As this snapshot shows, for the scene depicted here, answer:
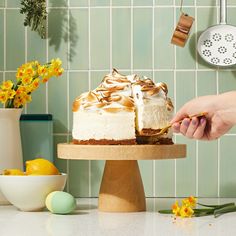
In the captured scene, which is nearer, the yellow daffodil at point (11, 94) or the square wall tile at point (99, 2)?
the yellow daffodil at point (11, 94)

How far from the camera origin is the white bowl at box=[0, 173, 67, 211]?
171 cm

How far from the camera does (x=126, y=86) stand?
1720 mm

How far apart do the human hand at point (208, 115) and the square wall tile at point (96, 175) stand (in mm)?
503

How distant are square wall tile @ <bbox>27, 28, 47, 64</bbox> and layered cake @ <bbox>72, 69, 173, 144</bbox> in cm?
42

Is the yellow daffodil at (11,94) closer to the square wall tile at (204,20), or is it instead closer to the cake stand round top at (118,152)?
the cake stand round top at (118,152)

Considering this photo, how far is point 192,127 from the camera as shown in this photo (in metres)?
1.63

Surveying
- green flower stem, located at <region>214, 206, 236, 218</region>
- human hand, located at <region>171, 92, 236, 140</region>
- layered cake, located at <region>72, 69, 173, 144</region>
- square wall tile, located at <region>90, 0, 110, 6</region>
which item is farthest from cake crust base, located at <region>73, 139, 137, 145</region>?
square wall tile, located at <region>90, 0, 110, 6</region>

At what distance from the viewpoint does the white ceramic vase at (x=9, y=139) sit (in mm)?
1869

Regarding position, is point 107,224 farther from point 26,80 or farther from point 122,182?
point 26,80

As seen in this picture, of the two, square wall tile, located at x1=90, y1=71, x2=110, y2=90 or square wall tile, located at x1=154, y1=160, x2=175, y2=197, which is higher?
square wall tile, located at x1=90, y1=71, x2=110, y2=90

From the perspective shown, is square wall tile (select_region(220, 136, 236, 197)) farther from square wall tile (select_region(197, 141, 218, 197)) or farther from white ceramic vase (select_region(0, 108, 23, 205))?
white ceramic vase (select_region(0, 108, 23, 205))

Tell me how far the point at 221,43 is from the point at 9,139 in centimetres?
65

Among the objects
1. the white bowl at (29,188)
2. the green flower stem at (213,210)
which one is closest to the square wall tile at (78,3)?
the white bowl at (29,188)

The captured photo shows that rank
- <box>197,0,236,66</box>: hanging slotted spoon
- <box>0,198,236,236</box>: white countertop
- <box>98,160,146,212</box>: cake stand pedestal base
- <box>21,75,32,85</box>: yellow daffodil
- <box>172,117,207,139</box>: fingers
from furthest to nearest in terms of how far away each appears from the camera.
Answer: <box>197,0,236,66</box>: hanging slotted spoon
<box>21,75,32,85</box>: yellow daffodil
<box>98,160,146,212</box>: cake stand pedestal base
<box>172,117,207,139</box>: fingers
<box>0,198,236,236</box>: white countertop
